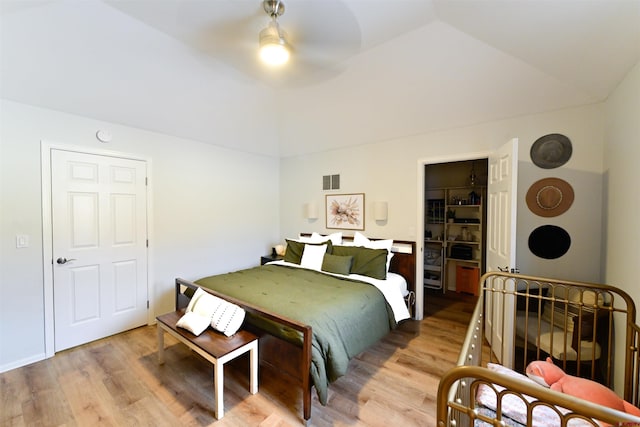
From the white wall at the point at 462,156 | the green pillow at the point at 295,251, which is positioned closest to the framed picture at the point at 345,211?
the white wall at the point at 462,156

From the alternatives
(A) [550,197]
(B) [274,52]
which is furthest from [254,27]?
(A) [550,197]

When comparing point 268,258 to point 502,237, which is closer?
point 502,237

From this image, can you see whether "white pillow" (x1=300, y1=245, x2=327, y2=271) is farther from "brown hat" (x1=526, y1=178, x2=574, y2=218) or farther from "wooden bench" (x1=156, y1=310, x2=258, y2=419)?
"brown hat" (x1=526, y1=178, x2=574, y2=218)

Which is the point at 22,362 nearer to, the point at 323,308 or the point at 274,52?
the point at 323,308

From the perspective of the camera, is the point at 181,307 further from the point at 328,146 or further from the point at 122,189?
the point at 328,146

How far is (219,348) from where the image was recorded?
1.98 metres

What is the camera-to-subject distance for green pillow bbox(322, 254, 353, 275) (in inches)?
129

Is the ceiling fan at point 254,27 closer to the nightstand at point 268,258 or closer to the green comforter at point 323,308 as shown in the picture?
the green comforter at point 323,308

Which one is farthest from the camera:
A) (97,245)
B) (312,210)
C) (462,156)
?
(312,210)

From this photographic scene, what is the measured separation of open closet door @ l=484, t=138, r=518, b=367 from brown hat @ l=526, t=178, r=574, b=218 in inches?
13.9

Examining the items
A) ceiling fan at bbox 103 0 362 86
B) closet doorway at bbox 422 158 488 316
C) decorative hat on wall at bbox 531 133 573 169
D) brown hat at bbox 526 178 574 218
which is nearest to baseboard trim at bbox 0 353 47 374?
ceiling fan at bbox 103 0 362 86

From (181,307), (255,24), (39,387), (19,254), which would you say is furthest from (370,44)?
(39,387)

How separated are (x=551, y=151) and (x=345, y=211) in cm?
253

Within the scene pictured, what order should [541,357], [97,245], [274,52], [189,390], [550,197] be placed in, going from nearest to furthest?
1. [274,52]
2. [189,390]
3. [541,357]
4. [550,197]
5. [97,245]
